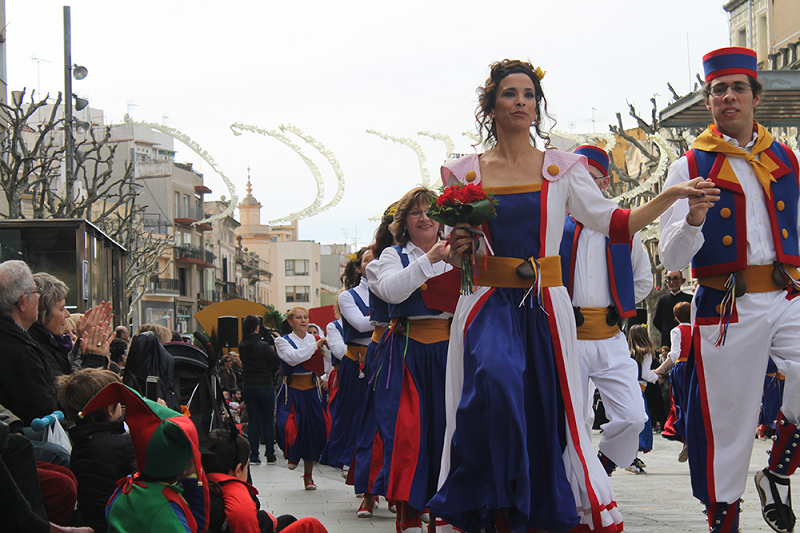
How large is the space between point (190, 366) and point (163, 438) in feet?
13.1

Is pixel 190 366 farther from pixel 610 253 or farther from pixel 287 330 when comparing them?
pixel 287 330

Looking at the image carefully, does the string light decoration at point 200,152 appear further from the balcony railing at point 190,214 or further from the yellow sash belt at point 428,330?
the balcony railing at point 190,214

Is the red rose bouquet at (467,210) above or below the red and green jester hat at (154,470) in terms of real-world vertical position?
above

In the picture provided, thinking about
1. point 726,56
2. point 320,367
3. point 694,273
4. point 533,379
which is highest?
point 726,56

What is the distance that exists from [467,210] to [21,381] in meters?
2.48

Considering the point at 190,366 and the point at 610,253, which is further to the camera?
the point at 190,366

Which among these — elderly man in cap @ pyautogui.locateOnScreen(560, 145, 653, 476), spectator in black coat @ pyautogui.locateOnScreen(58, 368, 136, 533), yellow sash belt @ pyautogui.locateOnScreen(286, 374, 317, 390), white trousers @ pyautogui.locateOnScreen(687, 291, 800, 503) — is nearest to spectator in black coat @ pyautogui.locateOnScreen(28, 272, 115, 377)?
spectator in black coat @ pyautogui.locateOnScreen(58, 368, 136, 533)

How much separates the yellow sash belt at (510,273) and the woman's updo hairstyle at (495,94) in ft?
2.22

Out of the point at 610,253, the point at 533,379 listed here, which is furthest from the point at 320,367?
the point at 533,379

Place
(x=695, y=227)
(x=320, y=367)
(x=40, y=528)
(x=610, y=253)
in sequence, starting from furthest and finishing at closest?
(x=320, y=367)
(x=610, y=253)
(x=695, y=227)
(x=40, y=528)

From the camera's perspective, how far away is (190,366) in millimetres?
7668

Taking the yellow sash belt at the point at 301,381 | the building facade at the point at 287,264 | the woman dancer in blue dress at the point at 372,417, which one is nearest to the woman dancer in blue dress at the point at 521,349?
the woman dancer in blue dress at the point at 372,417

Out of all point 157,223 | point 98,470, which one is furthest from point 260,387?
point 157,223

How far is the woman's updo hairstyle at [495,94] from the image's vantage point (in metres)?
4.65
